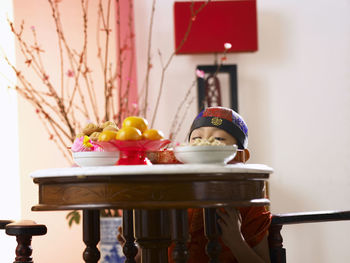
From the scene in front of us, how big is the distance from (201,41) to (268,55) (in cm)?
53

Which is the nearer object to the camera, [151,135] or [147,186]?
[147,186]

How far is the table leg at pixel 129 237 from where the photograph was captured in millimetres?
2170

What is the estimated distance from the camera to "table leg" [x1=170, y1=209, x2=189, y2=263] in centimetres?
177

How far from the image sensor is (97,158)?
165 cm

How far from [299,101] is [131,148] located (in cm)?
298

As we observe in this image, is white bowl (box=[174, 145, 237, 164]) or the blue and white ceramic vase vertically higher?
white bowl (box=[174, 145, 237, 164])

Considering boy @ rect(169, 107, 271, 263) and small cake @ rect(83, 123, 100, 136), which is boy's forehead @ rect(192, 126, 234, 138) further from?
small cake @ rect(83, 123, 100, 136)

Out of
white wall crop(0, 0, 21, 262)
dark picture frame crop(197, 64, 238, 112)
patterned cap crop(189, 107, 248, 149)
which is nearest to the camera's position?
patterned cap crop(189, 107, 248, 149)

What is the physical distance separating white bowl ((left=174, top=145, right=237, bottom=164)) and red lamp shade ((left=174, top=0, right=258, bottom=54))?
2.70 metres

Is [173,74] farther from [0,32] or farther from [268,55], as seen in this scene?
→ [0,32]

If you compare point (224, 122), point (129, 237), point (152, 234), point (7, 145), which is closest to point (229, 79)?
point (7, 145)

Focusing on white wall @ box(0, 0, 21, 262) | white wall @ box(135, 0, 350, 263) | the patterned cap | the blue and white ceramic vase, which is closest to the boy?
the patterned cap

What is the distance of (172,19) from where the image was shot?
4434 mm

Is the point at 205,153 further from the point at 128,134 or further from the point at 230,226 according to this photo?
the point at 230,226
